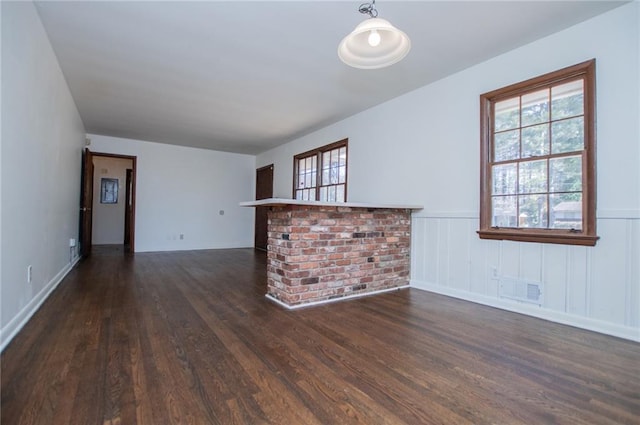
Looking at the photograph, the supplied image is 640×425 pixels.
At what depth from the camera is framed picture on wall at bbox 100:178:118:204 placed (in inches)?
319

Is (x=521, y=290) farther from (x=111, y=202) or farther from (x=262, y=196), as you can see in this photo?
(x=111, y=202)

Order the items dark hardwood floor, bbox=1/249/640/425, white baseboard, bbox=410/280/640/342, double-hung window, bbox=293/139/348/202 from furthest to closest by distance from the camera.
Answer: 1. double-hung window, bbox=293/139/348/202
2. white baseboard, bbox=410/280/640/342
3. dark hardwood floor, bbox=1/249/640/425

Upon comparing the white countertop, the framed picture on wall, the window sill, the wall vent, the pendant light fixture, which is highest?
the pendant light fixture

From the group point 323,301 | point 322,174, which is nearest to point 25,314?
point 323,301

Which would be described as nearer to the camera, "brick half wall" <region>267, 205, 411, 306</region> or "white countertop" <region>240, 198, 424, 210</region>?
"white countertop" <region>240, 198, 424, 210</region>

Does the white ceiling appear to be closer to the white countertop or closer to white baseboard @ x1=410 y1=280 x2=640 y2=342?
the white countertop

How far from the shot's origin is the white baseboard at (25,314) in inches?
78.2

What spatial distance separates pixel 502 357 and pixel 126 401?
2.14m

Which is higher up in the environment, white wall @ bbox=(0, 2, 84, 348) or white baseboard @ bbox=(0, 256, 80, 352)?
white wall @ bbox=(0, 2, 84, 348)

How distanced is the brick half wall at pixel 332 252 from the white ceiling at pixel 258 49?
1.56 meters

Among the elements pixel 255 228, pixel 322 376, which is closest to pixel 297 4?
pixel 322 376

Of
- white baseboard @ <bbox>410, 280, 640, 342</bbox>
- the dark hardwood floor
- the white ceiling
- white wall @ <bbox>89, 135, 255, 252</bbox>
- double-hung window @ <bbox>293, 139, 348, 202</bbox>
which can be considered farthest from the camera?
white wall @ <bbox>89, 135, 255, 252</bbox>

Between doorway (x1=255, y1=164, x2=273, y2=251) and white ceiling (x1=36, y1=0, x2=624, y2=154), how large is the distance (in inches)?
107

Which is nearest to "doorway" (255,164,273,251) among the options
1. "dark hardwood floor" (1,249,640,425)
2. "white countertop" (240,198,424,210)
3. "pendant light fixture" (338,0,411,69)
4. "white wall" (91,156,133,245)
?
"white wall" (91,156,133,245)
